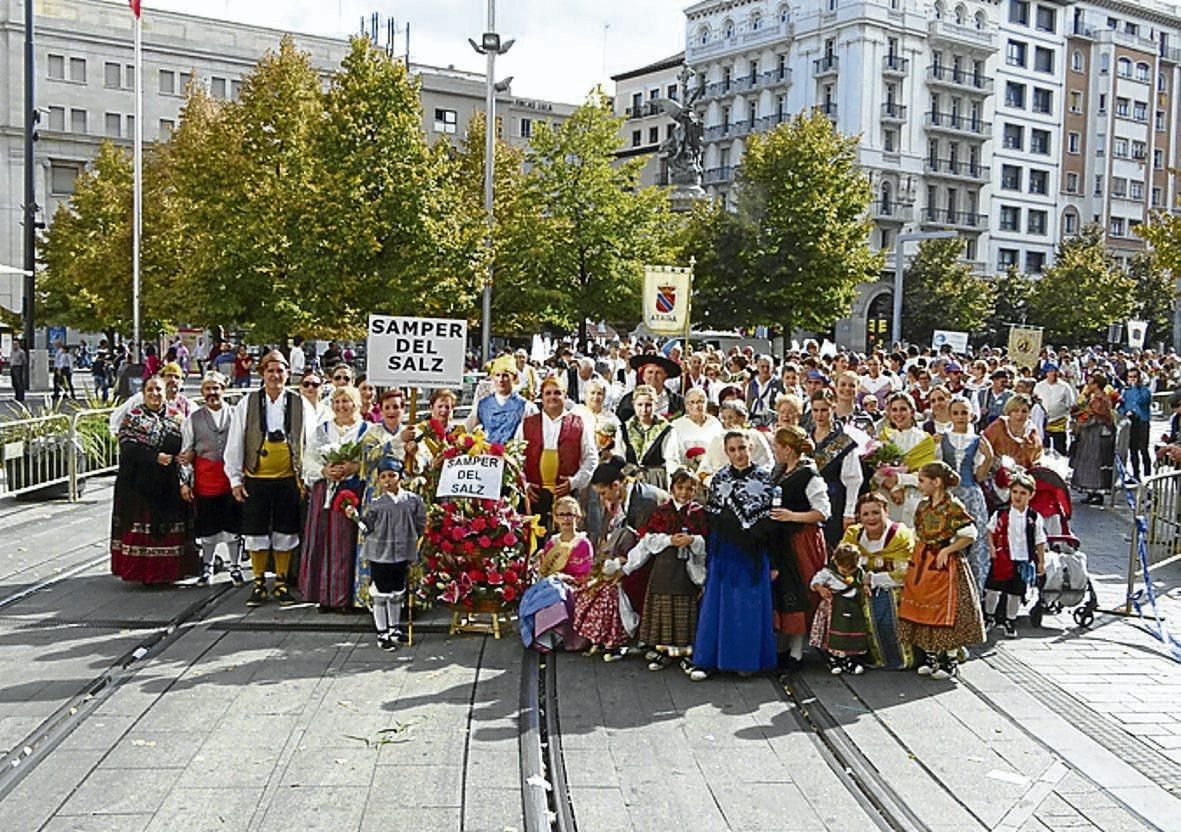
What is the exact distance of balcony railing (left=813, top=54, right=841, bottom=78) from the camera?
68500mm

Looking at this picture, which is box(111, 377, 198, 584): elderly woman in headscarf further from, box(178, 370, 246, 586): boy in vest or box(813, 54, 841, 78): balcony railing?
box(813, 54, 841, 78): balcony railing

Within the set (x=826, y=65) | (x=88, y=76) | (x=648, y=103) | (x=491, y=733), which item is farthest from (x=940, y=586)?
(x=648, y=103)

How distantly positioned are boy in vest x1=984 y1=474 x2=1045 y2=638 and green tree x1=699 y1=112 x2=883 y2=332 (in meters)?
35.3

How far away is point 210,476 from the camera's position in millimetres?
10859

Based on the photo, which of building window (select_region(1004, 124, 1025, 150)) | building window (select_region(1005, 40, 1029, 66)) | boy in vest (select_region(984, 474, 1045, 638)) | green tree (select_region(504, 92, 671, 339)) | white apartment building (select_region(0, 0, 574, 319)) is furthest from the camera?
building window (select_region(1004, 124, 1025, 150))

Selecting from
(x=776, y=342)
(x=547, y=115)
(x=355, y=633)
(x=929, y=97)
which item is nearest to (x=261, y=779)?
(x=355, y=633)

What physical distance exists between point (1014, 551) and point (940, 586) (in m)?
1.66

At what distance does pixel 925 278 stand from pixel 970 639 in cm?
5522

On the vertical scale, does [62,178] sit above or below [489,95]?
above

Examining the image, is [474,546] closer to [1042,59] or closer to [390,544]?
[390,544]

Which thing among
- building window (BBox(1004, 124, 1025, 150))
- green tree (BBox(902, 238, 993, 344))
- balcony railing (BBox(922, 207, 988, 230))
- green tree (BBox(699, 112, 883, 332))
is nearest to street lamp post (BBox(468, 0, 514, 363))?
green tree (BBox(699, 112, 883, 332))

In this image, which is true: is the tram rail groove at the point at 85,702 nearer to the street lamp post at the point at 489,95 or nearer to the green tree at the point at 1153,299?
the street lamp post at the point at 489,95

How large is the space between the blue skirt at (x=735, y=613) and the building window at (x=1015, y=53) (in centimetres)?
7492

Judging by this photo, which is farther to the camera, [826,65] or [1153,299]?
[1153,299]
